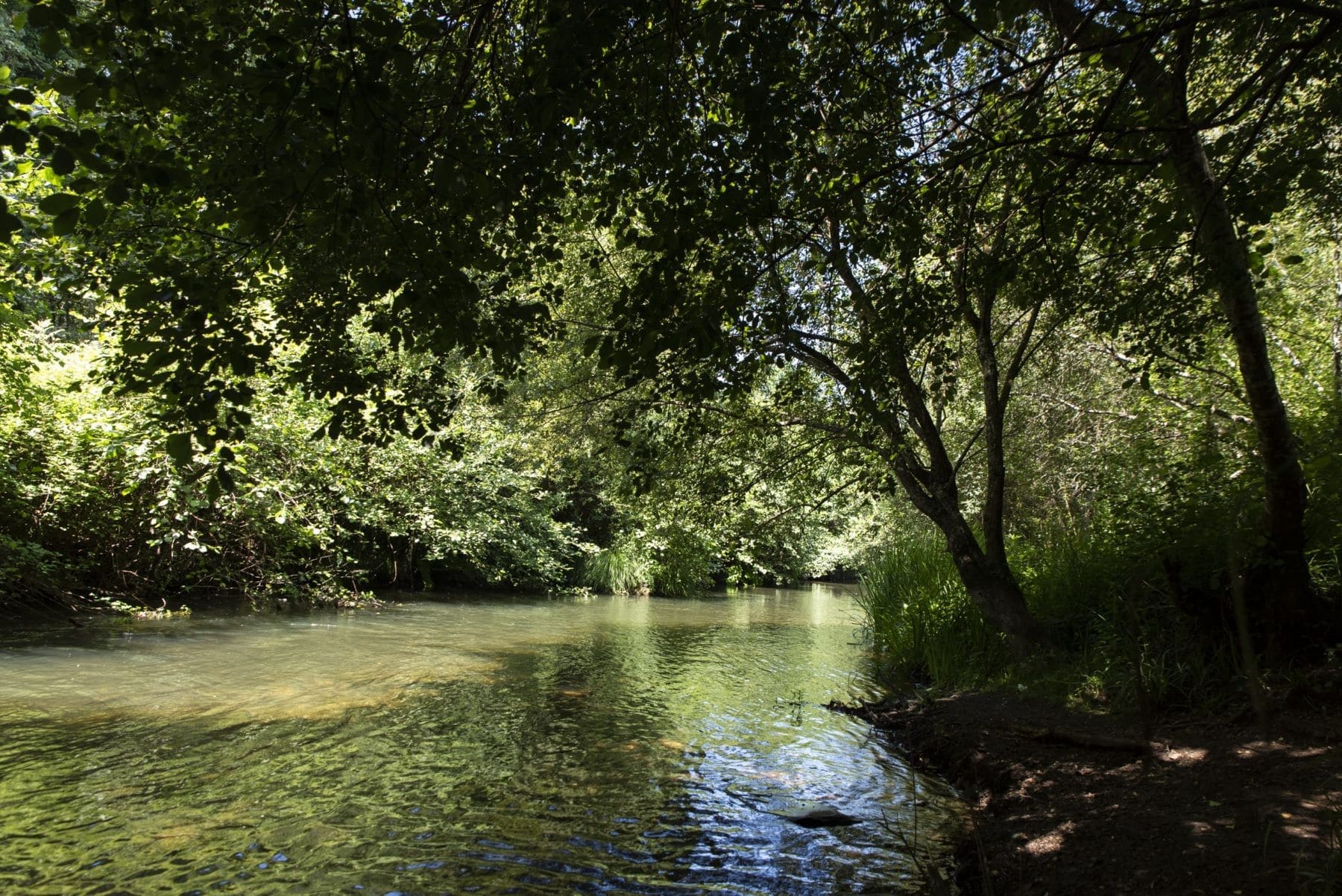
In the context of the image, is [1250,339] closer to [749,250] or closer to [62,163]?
[749,250]

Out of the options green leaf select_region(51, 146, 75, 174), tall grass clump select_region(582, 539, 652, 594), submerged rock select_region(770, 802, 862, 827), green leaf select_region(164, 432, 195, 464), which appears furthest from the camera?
tall grass clump select_region(582, 539, 652, 594)

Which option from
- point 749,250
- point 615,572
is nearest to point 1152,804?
point 749,250

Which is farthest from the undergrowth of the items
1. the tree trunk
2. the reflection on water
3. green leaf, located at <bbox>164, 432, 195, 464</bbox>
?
green leaf, located at <bbox>164, 432, 195, 464</bbox>

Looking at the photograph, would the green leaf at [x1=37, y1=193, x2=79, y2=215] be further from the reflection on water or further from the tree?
the tree

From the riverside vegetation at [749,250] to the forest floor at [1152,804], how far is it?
32.4 inches

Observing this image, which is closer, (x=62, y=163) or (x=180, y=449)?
(x=62, y=163)

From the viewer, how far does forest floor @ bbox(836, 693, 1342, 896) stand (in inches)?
132

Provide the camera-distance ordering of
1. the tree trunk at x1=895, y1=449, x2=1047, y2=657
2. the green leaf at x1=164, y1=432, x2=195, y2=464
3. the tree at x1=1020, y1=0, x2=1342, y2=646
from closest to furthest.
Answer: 1. the green leaf at x1=164, y1=432, x2=195, y2=464
2. the tree at x1=1020, y1=0, x2=1342, y2=646
3. the tree trunk at x1=895, y1=449, x2=1047, y2=657

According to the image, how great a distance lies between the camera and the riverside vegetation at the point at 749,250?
3535 mm

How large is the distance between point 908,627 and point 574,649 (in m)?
5.43

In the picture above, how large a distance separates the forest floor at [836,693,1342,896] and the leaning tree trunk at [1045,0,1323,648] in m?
0.95

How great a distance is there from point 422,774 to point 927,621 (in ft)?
22.9

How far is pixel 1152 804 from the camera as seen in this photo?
4.32 meters

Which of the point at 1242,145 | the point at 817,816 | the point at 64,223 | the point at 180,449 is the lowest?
the point at 817,816
